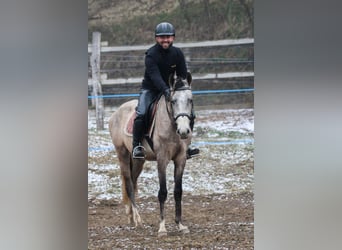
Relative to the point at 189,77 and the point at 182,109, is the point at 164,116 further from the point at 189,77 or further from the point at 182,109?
the point at 189,77

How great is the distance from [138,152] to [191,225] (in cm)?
73

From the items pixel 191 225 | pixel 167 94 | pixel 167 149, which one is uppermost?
pixel 167 94

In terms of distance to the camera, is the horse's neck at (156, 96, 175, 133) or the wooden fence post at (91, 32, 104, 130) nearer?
the horse's neck at (156, 96, 175, 133)

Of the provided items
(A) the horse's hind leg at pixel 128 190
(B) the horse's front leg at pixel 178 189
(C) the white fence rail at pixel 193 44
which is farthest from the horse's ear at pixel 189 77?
(A) the horse's hind leg at pixel 128 190

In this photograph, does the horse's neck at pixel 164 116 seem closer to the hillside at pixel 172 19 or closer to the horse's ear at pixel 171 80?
the horse's ear at pixel 171 80

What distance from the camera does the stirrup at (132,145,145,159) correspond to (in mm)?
4914

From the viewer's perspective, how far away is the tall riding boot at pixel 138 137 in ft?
16.1

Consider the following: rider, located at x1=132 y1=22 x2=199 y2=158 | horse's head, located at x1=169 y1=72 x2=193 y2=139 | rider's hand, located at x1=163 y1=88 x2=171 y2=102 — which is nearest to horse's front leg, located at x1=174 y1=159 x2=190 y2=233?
rider, located at x1=132 y1=22 x2=199 y2=158

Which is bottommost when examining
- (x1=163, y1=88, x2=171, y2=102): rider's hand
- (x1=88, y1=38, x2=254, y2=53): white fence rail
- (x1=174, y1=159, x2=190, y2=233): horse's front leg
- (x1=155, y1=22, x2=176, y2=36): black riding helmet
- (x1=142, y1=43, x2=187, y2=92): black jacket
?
(x1=174, y1=159, x2=190, y2=233): horse's front leg

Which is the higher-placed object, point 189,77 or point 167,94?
point 189,77

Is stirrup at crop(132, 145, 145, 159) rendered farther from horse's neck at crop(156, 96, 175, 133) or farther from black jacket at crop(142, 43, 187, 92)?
black jacket at crop(142, 43, 187, 92)

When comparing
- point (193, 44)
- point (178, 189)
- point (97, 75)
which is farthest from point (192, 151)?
point (97, 75)

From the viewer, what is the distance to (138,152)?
4.91 metres
